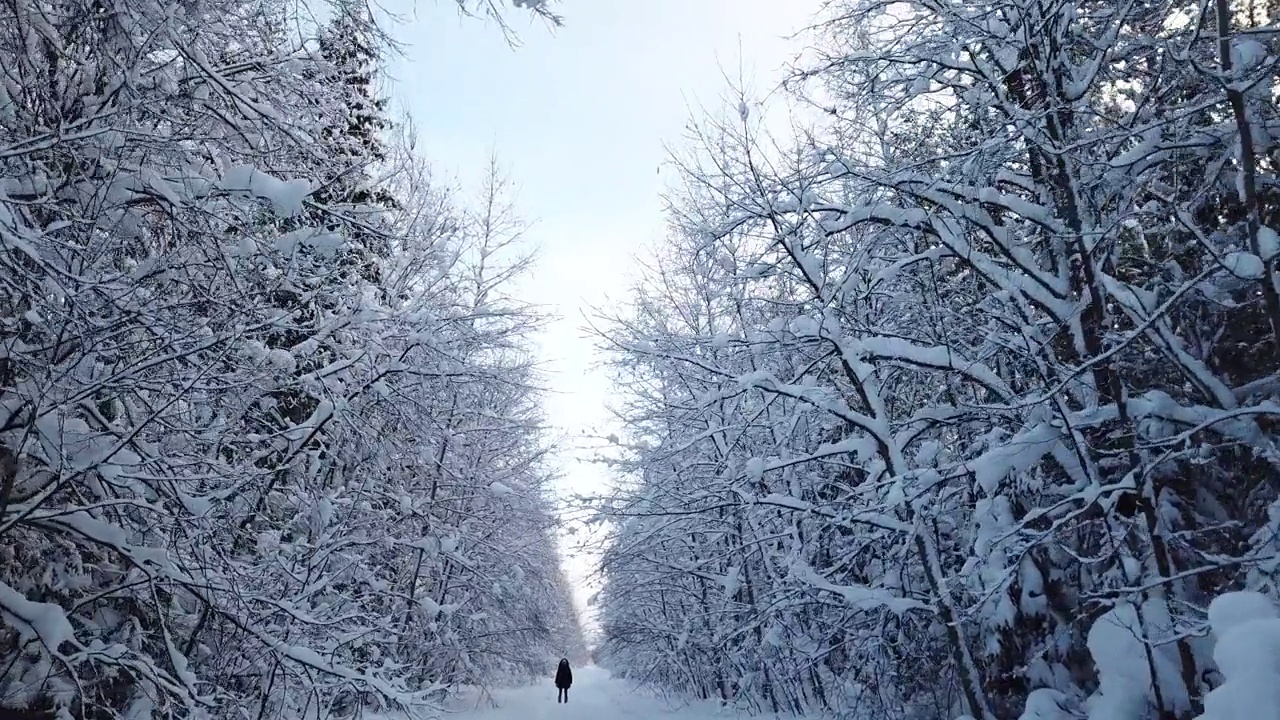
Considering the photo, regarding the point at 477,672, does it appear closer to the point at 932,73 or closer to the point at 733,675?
the point at 733,675

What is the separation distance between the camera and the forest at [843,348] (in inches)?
159

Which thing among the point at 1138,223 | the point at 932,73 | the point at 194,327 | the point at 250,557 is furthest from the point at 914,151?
the point at 250,557

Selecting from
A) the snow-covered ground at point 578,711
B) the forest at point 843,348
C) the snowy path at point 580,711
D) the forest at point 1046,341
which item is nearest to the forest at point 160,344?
the forest at point 843,348

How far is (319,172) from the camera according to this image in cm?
557

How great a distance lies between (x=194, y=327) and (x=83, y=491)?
4.86 ft

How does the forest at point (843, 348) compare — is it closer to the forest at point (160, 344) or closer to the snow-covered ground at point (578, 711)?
the forest at point (160, 344)

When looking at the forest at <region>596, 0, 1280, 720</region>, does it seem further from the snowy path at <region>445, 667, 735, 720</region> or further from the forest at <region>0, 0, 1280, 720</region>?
the snowy path at <region>445, 667, 735, 720</region>

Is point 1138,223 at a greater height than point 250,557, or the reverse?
point 1138,223

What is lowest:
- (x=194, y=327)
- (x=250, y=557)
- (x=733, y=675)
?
(x=733, y=675)

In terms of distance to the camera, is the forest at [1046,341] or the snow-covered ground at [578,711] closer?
the forest at [1046,341]

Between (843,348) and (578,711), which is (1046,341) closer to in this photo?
(843,348)

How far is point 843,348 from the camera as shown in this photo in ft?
20.5

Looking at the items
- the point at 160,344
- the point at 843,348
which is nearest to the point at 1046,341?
the point at 843,348

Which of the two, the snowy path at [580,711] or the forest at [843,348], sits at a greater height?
the forest at [843,348]
